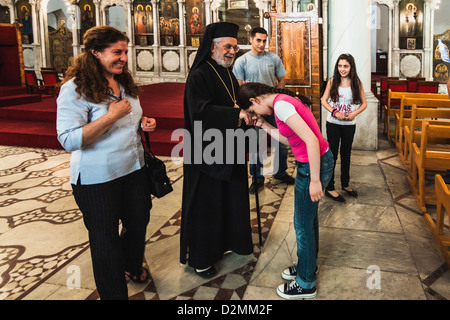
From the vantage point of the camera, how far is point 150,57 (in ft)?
51.2

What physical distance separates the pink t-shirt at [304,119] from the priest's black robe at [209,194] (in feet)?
1.47

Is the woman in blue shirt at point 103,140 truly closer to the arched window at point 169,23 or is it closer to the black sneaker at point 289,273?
the black sneaker at point 289,273

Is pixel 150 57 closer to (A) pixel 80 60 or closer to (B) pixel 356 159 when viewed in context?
(B) pixel 356 159

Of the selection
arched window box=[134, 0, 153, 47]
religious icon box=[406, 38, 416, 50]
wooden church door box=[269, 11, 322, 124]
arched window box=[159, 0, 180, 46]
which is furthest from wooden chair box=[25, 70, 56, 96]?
religious icon box=[406, 38, 416, 50]

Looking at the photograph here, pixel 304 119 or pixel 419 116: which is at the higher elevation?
pixel 304 119

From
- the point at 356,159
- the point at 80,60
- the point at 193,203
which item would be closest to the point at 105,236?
the point at 193,203

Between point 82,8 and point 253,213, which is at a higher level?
point 82,8

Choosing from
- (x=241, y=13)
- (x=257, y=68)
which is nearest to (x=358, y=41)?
(x=257, y=68)

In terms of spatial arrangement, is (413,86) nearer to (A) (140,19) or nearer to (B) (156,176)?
(B) (156,176)

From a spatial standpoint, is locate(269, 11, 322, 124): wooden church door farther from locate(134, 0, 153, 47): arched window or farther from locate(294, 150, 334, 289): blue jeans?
locate(134, 0, 153, 47): arched window

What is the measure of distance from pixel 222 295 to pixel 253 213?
140cm

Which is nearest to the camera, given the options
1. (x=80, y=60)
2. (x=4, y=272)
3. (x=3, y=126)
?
(x=80, y=60)

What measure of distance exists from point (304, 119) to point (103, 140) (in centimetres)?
105

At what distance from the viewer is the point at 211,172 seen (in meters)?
2.55
